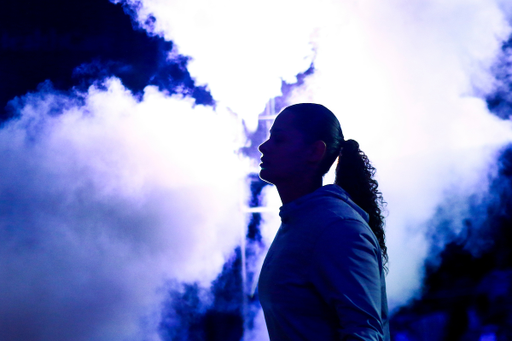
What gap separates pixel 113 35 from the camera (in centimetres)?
367

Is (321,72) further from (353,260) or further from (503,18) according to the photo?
(353,260)

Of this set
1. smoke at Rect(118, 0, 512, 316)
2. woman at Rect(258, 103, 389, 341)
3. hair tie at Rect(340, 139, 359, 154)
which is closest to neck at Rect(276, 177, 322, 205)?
woman at Rect(258, 103, 389, 341)

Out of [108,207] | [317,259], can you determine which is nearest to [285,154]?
[317,259]

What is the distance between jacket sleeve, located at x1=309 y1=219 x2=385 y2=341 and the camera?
871mm

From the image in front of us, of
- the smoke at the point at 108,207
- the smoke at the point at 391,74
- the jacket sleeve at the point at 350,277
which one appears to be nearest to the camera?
the jacket sleeve at the point at 350,277

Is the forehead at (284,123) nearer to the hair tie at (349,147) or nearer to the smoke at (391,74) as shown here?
the hair tie at (349,147)

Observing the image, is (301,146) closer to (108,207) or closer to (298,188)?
(298,188)

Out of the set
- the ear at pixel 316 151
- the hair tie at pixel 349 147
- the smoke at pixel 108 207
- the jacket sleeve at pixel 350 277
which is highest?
the smoke at pixel 108 207

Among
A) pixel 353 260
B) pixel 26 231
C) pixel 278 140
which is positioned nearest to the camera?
pixel 353 260

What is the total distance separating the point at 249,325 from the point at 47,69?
9.50 feet

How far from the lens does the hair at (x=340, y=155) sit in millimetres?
1258

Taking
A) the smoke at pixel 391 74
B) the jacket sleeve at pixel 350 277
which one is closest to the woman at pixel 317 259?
the jacket sleeve at pixel 350 277

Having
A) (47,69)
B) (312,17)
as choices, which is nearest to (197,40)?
(312,17)

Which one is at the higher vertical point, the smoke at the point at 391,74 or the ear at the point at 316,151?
the smoke at the point at 391,74
